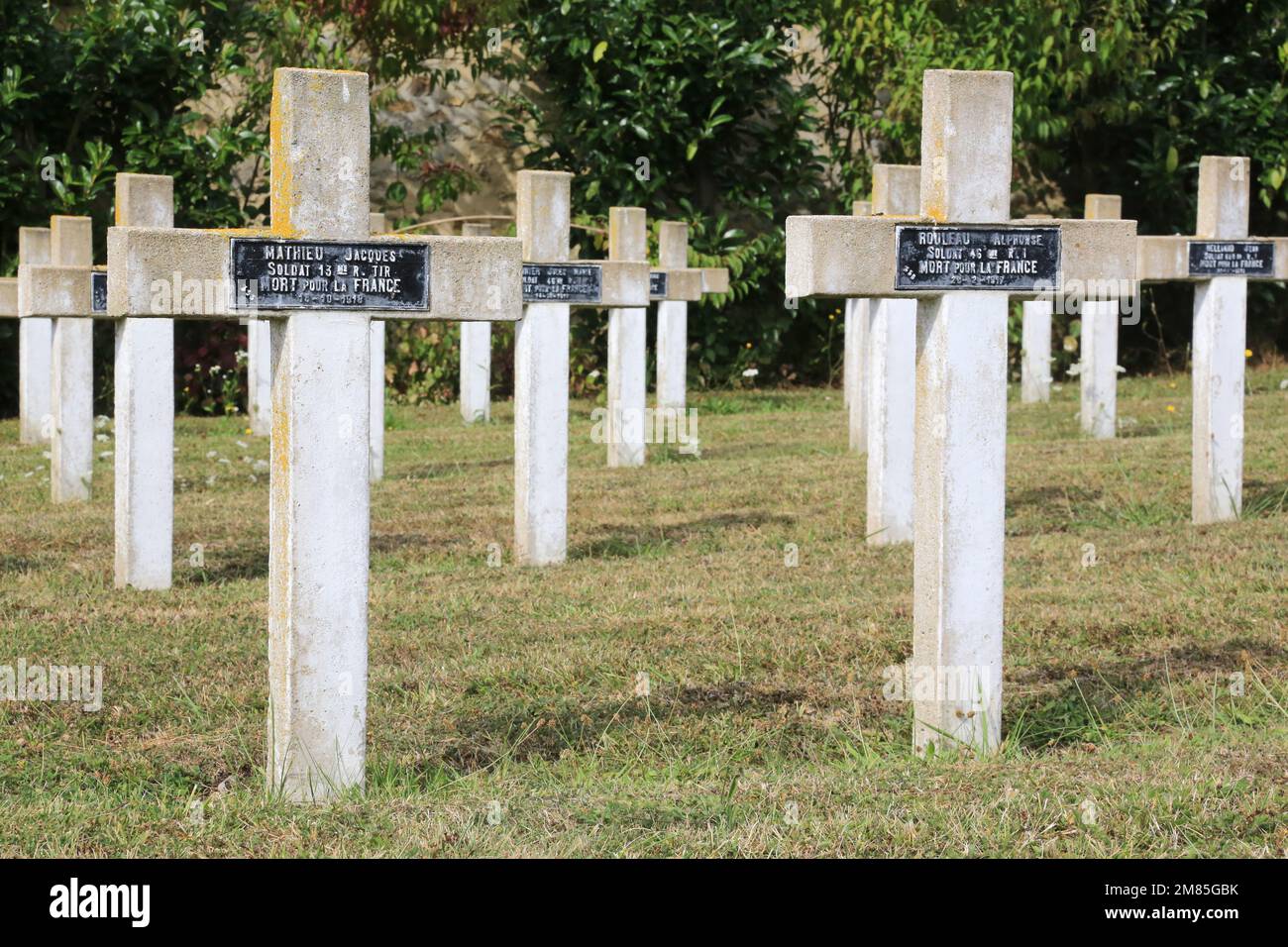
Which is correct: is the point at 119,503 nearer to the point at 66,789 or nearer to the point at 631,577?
the point at 631,577

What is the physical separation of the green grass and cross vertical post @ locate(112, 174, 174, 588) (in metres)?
0.27

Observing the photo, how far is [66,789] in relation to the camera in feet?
17.3

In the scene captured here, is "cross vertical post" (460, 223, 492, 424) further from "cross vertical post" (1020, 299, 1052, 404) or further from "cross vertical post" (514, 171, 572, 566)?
"cross vertical post" (514, 171, 572, 566)

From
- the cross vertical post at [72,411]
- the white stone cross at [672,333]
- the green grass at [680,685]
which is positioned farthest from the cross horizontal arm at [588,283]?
the white stone cross at [672,333]

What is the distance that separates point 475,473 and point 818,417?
4.96 metres

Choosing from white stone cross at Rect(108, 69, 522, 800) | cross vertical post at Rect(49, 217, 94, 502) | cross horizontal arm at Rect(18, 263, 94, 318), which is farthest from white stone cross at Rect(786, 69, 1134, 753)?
cross vertical post at Rect(49, 217, 94, 502)

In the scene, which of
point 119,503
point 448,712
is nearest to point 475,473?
point 119,503

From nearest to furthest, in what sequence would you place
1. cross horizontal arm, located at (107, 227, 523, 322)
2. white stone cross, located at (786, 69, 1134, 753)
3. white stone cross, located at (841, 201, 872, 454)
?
1. cross horizontal arm, located at (107, 227, 523, 322)
2. white stone cross, located at (786, 69, 1134, 753)
3. white stone cross, located at (841, 201, 872, 454)

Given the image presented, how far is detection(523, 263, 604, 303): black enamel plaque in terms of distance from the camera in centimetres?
995

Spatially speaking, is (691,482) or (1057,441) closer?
(691,482)

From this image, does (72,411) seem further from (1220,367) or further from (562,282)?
(1220,367)

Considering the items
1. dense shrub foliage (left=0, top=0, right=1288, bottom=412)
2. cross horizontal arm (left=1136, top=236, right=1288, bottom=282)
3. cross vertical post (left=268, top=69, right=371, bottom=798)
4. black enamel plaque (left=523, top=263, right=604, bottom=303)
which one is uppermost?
dense shrub foliage (left=0, top=0, right=1288, bottom=412)

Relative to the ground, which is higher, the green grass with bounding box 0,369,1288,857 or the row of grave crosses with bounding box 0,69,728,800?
the row of grave crosses with bounding box 0,69,728,800

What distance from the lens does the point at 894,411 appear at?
412 inches
